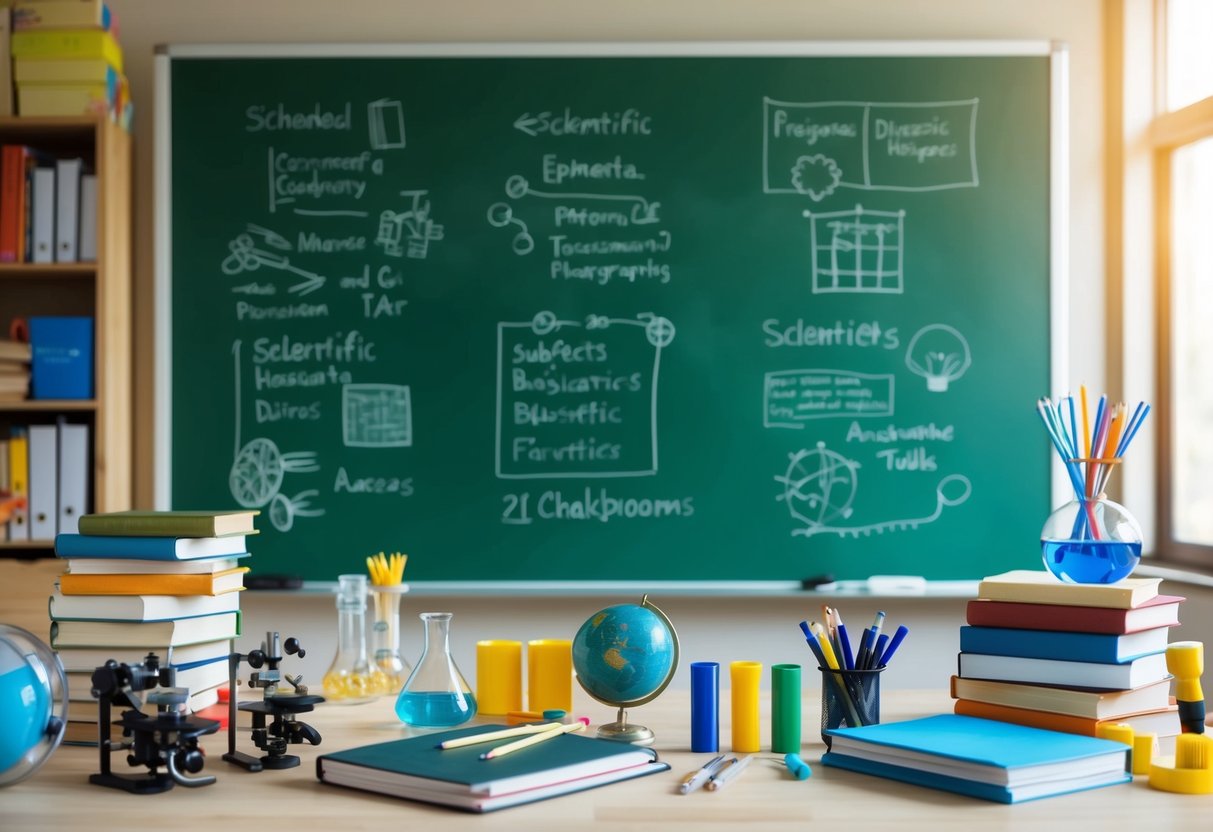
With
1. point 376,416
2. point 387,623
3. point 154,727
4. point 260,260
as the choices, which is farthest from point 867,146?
point 154,727

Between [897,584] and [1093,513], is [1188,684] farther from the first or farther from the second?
[897,584]

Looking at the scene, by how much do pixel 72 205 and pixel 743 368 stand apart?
192 centimetres

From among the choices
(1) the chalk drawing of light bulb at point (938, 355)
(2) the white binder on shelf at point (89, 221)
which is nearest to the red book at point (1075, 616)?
(1) the chalk drawing of light bulb at point (938, 355)

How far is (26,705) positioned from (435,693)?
0.53 meters

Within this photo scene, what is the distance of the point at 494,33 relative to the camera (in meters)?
3.38

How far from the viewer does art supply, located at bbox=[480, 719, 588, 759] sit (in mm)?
1416

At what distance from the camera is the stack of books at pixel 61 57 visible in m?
3.11

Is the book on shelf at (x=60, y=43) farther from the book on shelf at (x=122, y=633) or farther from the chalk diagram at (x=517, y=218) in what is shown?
Result: the book on shelf at (x=122, y=633)

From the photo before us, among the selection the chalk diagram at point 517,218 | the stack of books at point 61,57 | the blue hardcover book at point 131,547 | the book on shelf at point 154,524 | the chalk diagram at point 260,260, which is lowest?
the blue hardcover book at point 131,547

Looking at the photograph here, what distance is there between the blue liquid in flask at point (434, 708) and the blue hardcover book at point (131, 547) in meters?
0.37

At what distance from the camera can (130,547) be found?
1647 millimetres

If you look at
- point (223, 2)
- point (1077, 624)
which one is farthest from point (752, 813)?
point (223, 2)

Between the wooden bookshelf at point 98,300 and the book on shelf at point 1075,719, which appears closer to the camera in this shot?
the book on shelf at point 1075,719

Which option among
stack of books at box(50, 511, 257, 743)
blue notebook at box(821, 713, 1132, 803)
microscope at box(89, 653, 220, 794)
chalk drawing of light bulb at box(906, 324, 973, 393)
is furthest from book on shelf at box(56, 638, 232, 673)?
chalk drawing of light bulb at box(906, 324, 973, 393)
